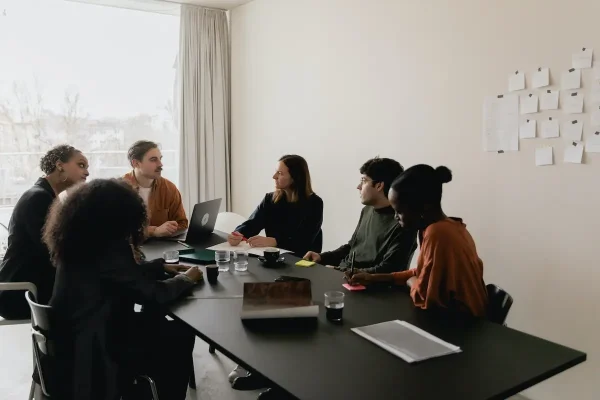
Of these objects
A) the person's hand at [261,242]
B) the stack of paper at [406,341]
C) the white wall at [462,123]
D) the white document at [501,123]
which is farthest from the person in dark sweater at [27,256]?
the white document at [501,123]

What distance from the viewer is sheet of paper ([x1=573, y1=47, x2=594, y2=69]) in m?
2.29

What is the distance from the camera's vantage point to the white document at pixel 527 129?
100 inches

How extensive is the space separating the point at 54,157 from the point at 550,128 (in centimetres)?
257

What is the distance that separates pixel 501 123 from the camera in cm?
269

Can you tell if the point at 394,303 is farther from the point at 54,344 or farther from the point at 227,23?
the point at 227,23

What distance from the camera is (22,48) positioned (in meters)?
4.16

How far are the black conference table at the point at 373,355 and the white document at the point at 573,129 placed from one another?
1162 mm

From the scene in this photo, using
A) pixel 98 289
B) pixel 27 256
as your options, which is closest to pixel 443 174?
pixel 98 289

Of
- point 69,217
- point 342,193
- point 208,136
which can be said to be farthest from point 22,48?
point 69,217

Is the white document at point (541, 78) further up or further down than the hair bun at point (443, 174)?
further up

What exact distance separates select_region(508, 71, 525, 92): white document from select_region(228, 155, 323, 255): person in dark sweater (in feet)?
4.05

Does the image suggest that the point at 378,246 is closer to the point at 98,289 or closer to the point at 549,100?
the point at 549,100

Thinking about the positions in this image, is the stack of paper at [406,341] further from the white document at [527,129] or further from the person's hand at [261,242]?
the white document at [527,129]

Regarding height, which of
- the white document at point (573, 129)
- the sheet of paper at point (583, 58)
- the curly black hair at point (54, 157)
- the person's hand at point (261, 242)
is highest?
the sheet of paper at point (583, 58)
